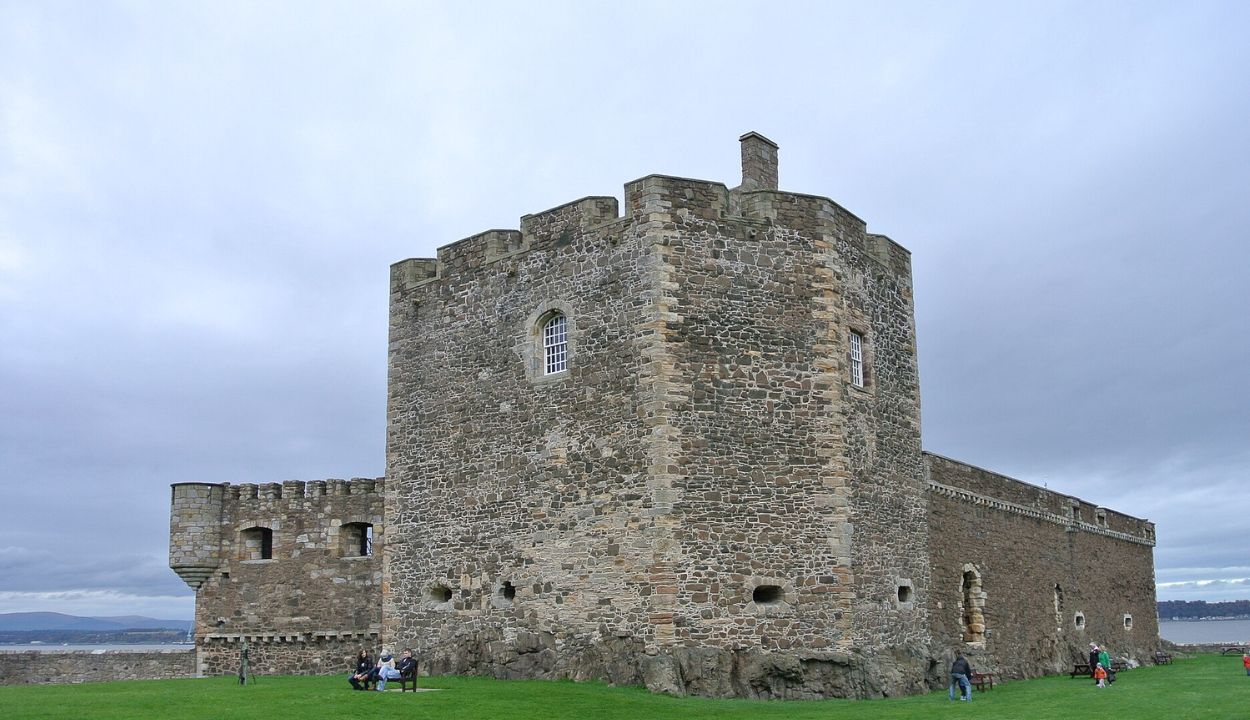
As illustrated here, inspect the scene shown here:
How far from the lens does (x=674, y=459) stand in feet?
68.7

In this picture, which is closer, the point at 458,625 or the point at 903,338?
the point at 458,625

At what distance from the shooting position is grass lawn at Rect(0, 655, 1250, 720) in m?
17.1

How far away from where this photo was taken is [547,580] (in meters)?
22.2

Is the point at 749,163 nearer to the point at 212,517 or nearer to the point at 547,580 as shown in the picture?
the point at 547,580

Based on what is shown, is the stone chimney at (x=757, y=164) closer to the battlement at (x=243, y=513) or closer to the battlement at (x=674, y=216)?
the battlement at (x=674, y=216)

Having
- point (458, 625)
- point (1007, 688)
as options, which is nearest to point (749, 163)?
point (458, 625)

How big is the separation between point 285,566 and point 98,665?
6.11m

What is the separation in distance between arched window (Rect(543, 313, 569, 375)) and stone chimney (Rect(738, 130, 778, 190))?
4.86 meters

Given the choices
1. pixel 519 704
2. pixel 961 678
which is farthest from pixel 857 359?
pixel 519 704

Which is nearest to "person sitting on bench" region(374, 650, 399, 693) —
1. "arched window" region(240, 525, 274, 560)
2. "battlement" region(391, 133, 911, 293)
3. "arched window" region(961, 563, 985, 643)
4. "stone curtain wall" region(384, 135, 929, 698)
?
"stone curtain wall" region(384, 135, 929, 698)

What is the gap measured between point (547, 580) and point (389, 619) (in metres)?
4.68

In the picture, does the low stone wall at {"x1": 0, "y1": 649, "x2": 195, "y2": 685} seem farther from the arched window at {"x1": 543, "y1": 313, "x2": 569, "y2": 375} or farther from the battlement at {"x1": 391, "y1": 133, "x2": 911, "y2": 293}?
the arched window at {"x1": 543, "y1": 313, "x2": 569, "y2": 375}

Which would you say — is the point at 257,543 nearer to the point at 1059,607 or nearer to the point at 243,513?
the point at 243,513

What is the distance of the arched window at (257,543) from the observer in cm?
2952
